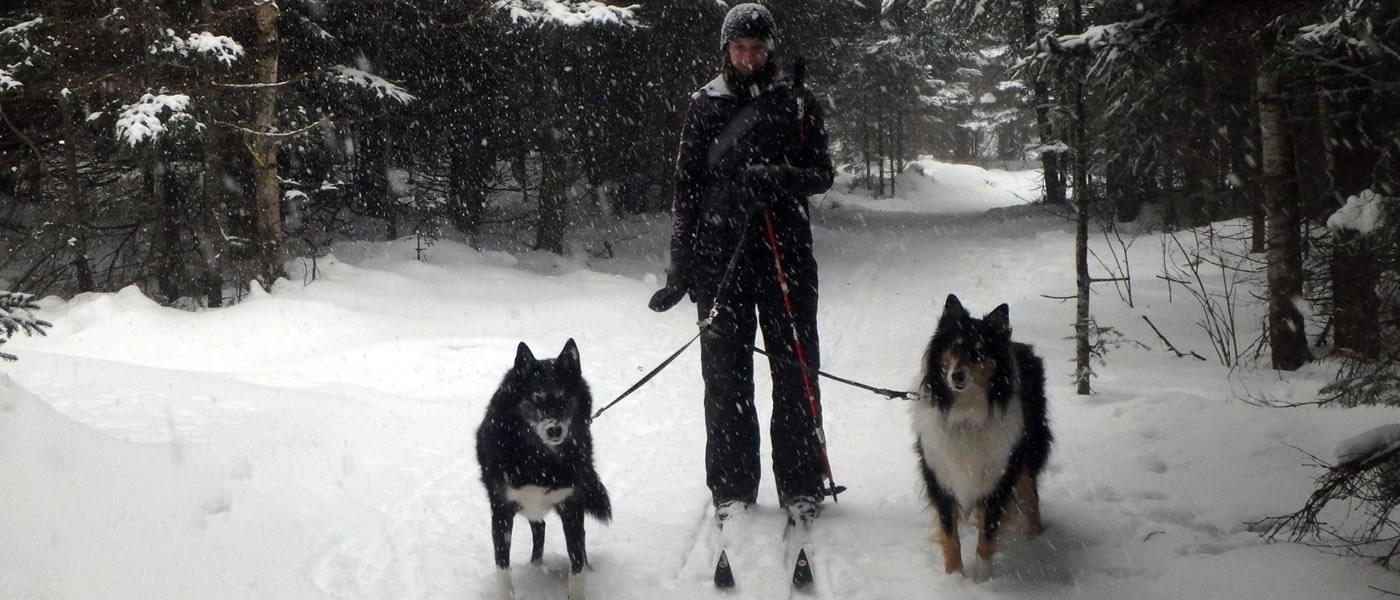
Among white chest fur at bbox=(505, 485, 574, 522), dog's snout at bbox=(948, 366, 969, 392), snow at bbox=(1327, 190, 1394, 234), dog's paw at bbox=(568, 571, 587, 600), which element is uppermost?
snow at bbox=(1327, 190, 1394, 234)

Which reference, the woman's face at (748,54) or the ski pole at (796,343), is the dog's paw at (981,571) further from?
the woman's face at (748,54)

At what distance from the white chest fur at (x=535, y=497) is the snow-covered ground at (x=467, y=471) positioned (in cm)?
40

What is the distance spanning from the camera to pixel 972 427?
3875mm

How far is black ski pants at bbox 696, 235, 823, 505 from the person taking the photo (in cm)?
445

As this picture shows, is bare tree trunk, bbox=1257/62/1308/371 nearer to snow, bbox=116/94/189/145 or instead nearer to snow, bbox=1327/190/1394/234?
snow, bbox=1327/190/1394/234

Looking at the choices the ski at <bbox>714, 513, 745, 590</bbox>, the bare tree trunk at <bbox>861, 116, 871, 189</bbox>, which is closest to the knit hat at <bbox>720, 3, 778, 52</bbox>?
the ski at <bbox>714, 513, 745, 590</bbox>

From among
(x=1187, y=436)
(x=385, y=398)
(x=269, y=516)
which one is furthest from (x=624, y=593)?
(x=385, y=398)

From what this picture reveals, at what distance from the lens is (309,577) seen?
3629 millimetres

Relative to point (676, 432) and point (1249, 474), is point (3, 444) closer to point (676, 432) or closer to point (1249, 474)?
point (676, 432)

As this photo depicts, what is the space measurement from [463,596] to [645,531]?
1.06 m

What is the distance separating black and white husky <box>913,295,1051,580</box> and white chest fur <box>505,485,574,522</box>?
1.65 meters

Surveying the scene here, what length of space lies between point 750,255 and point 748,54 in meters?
0.99

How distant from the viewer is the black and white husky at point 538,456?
360 centimetres

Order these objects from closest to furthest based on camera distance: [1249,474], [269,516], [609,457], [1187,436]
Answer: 1. [269,516]
2. [1249,474]
3. [1187,436]
4. [609,457]
